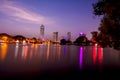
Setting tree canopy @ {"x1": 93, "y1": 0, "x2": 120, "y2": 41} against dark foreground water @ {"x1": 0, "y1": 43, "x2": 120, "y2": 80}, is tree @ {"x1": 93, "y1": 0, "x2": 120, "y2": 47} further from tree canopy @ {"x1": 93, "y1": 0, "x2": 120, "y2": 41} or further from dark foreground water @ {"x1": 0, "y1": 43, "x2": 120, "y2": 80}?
dark foreground water @ {"x1": 0, "y1": 43, "x2": 120, "y2": 80}

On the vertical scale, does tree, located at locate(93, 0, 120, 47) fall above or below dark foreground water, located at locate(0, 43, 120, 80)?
above

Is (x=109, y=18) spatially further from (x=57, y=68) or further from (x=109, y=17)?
(x=57, y=68)

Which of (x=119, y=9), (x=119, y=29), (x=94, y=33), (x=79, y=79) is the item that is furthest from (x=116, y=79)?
(x=119, y=9)

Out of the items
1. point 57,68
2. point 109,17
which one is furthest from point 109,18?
point 57,68

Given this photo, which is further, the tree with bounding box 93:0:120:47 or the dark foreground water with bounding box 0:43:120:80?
the dark foreground water with bounding box 0:43:120:80

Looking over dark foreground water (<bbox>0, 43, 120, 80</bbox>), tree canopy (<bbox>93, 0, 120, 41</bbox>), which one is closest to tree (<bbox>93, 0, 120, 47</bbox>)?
tree canopy (<bbox>93, 0, 120, 41</bbox>)

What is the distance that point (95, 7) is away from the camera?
16.7m

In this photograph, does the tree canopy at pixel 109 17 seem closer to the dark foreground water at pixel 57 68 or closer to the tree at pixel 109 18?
the tree at pixel 109 18

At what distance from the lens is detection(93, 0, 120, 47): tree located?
48.3 ft

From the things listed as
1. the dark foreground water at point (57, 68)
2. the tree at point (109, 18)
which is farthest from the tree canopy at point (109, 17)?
the dark foreground water at point (57, 68)

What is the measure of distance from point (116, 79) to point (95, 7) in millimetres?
9336

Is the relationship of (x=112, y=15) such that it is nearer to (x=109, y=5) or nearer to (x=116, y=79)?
(x=109, y=5)

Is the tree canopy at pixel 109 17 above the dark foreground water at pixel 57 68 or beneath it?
above

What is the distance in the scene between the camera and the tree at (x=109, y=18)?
14736 mm
